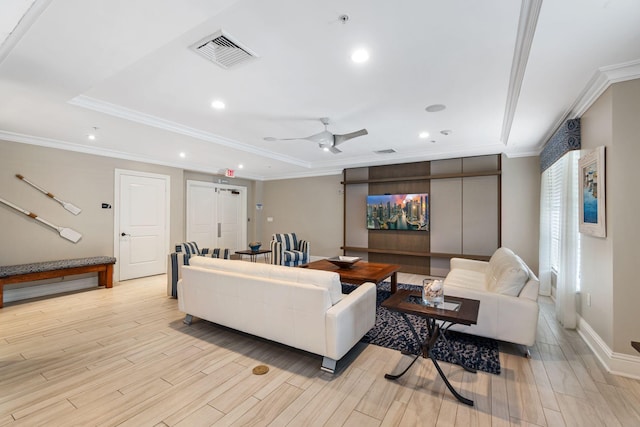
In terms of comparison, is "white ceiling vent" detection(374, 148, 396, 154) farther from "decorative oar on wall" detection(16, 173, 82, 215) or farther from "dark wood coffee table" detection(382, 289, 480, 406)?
"decorative oar on wall" detection(16, 173, 82, 215)

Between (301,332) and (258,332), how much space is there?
55cm

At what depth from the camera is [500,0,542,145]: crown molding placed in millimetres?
1722

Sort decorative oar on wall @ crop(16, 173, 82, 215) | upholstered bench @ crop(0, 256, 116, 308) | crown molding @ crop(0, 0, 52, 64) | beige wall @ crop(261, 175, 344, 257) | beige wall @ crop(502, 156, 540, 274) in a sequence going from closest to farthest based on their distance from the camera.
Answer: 1. crown molding @ crop(0, 0, 52, 64)
2. upholstered bench @ crop(0, 256, 116, 308)
3. decorative oar on wall @ crop(16, 173, 82, 215)
4. beige wall @ crop(502, 156, 540, 274)
5. beige wall @ crop(261, 175, 344, 257)

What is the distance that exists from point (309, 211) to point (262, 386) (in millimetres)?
5900

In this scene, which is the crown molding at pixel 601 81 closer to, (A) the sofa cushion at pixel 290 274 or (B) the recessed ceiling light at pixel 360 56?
(B) the recessed ceiling light at pixel 360 56

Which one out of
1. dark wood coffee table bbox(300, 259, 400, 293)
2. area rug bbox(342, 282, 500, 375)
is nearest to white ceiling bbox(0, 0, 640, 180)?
dark wood coffee table bbox(300, 259, 400, 293)

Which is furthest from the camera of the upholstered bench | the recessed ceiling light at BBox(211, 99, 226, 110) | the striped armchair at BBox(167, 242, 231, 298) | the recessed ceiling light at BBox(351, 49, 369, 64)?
the striped armchair at BBox(167, 242, 231, 298)

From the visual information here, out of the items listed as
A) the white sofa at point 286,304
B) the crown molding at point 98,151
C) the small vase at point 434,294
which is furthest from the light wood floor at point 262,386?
the crown molding at point 98,151

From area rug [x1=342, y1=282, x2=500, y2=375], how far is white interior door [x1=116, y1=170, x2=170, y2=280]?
5096 millimetres

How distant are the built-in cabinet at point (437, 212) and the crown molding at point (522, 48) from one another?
2.38m

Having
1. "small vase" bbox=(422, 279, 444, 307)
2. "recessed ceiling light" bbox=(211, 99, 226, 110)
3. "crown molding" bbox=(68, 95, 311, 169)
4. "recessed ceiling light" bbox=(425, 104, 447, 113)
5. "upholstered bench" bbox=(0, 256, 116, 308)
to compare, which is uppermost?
"recessed ceiling light" bbox=(425, 104, 447, 113)

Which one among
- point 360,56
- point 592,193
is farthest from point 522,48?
point 592,193

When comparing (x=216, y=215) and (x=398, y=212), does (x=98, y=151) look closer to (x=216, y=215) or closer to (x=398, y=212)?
(x=216, y=215)

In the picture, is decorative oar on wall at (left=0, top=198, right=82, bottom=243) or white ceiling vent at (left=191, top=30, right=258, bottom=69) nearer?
white ceiling vent at (left=191, top=30, right=258, bottom=69)
